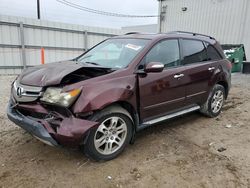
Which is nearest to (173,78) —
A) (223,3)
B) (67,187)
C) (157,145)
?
(157,145)

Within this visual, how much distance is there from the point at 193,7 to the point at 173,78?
1144 cm

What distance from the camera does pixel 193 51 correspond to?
4.15 metres

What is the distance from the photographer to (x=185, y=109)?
13.3 ft

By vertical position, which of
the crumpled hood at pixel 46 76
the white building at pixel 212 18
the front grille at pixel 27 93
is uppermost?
the white building at pixel 212 18

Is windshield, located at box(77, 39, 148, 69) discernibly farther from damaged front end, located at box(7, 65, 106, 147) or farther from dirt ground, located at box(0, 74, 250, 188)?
dirt ground, located at box(0, 74, 250, 188)

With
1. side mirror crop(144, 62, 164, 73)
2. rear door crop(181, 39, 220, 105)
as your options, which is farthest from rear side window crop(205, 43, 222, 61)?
side mirror crop(144, 62, 164, 73)

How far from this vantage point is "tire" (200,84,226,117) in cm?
452

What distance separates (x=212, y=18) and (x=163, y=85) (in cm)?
1085

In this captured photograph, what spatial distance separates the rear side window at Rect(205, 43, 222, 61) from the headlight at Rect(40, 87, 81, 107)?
3.05 m

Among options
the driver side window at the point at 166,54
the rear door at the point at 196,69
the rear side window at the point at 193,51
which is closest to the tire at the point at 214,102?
the rear door at the point at 196,69

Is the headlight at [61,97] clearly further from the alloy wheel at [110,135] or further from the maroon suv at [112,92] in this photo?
the alloy wheel at [110,135]

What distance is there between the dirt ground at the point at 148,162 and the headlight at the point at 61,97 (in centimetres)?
87

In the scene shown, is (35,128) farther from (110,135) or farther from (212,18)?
(212,18)

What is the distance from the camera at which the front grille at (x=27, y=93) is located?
2754mm
